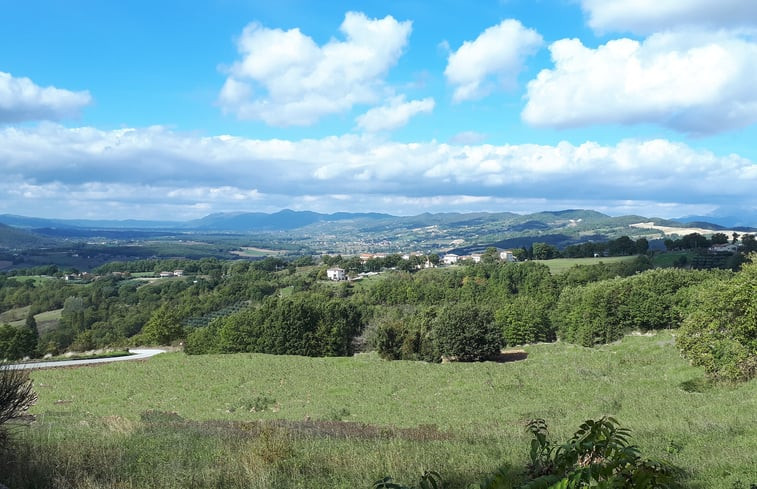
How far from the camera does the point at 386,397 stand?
2448 cm

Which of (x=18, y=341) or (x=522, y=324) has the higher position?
(x=522, y=324)

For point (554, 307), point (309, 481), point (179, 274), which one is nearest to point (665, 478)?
point (309, 481)

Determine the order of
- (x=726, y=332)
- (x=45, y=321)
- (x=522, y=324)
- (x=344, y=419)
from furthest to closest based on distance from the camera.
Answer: (x=45, y=321)
(x=522, y=324)
(x=726, y=332)
(x=344, y=419)

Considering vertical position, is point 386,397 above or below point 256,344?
above

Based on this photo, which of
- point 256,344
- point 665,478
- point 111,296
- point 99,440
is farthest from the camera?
point 111,296

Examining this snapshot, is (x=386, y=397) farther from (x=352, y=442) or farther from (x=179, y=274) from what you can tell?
(x=179, y=274)

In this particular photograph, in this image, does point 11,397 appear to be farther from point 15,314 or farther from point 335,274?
point 335,274

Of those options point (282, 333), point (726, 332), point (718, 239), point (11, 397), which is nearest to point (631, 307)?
point (726, 332)

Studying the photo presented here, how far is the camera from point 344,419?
19.1 meters

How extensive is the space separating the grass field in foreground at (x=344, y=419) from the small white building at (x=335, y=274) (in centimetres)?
12501

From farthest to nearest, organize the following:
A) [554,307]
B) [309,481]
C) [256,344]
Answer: [554,307]
[256,344]
[309,481]

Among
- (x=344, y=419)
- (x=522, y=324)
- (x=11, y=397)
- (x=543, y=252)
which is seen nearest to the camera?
(x=11, y=397)

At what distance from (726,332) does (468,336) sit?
29.1 metres

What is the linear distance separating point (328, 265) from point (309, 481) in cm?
18494
